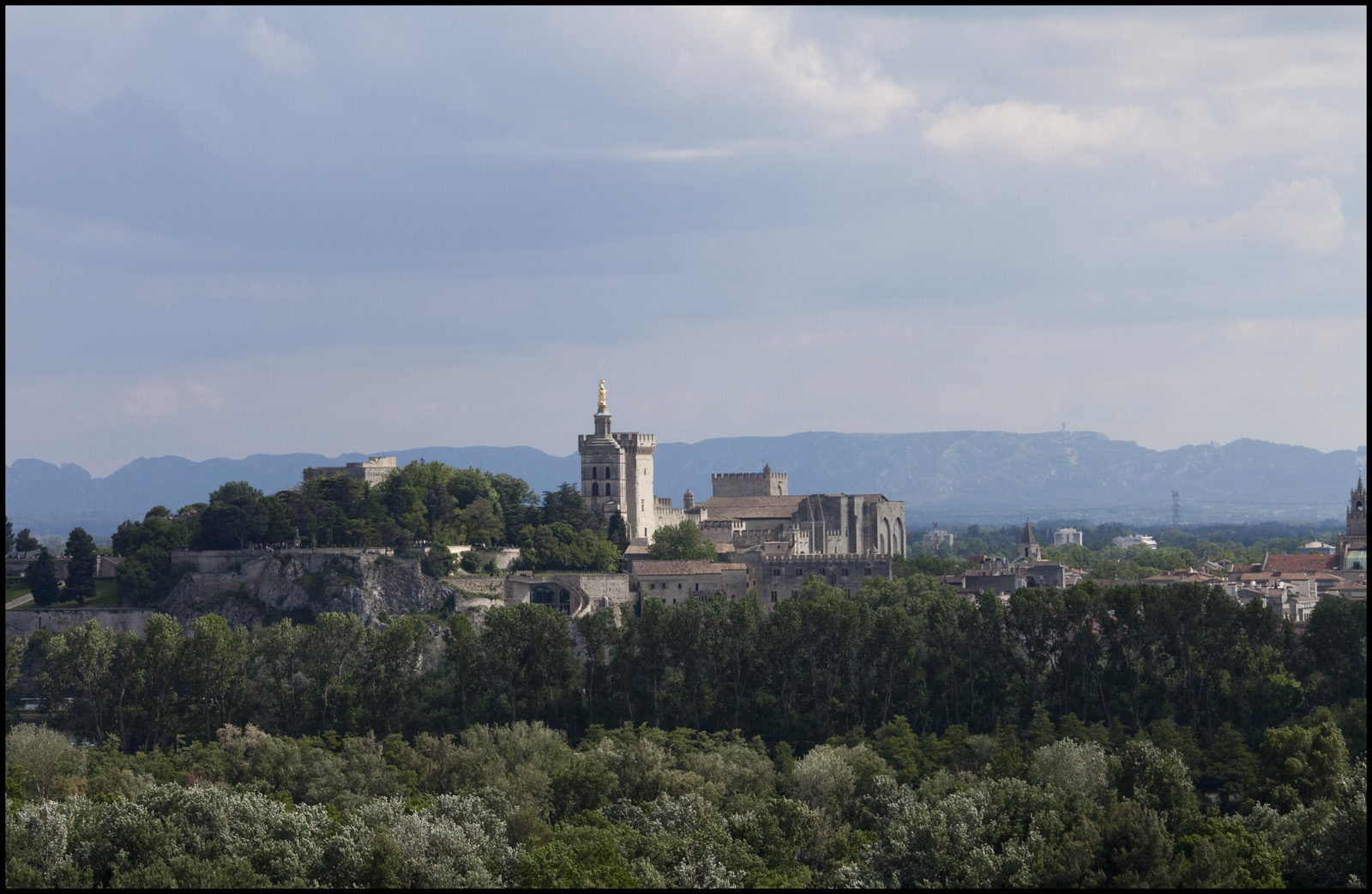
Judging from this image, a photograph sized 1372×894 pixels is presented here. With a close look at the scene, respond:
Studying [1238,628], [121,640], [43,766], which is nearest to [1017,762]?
[1238,628]

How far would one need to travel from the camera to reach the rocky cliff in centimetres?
9050

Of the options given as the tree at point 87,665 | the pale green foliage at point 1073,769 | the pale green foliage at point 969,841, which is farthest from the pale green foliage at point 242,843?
the tree at point 87,665

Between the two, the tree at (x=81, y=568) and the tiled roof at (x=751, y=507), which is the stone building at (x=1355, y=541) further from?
the tree at (x=81, y=568)

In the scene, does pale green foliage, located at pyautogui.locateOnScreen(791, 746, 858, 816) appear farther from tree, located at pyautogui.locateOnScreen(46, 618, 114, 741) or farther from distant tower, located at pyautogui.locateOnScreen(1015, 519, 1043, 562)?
distant tower, located at pyautogui.locateOnScreen(1015, 519, 1043, 562)

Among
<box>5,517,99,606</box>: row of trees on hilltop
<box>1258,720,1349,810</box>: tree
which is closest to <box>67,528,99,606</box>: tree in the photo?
<box>5,517,99,606</box>: row of trees on hilltop

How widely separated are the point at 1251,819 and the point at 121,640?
170ft

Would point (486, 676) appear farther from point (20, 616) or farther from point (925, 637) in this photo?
point (20, 616)

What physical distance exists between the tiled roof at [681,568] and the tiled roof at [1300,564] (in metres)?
42.2

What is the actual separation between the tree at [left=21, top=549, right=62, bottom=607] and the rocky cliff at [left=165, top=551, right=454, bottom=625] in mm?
7601

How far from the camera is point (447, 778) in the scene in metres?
58.2

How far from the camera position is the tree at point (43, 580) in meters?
95.8

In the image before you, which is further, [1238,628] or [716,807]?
[1238,628]

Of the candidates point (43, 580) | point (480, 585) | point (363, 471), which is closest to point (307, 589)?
point (480, 585)

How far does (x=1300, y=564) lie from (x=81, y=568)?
8070 cm
